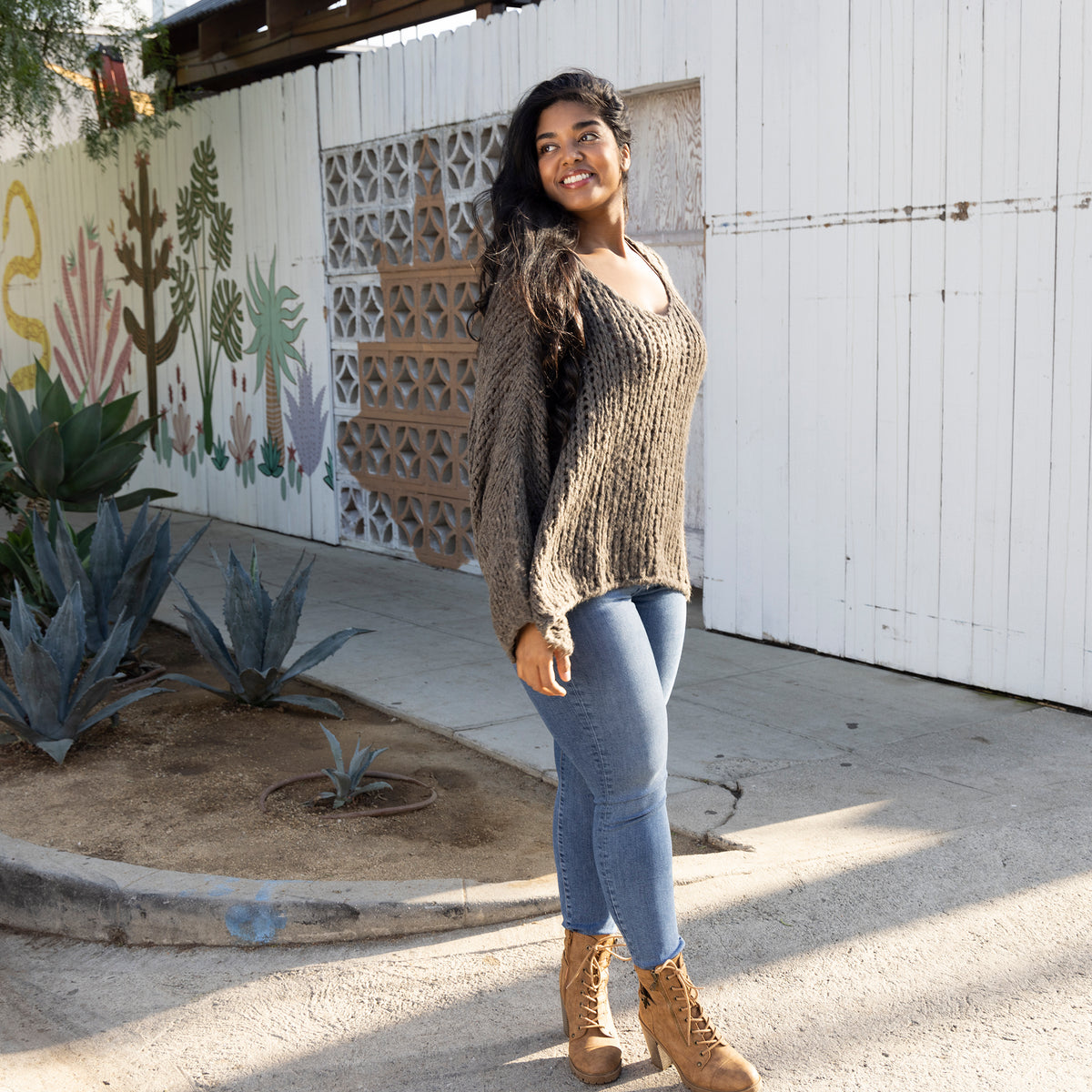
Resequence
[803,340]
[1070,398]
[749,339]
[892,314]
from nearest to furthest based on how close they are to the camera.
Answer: [1070,398]
[892,314]
[803,340]
[749,339]

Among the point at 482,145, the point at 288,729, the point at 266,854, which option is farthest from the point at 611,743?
the point at 482,145

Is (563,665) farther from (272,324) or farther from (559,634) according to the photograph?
(272,324)

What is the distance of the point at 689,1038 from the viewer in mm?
2645

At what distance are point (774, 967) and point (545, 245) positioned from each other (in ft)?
6.07

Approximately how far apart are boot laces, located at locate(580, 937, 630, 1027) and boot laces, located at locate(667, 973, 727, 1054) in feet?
0.49

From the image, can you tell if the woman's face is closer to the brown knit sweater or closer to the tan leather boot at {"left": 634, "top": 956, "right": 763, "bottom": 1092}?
the brown knit sweater

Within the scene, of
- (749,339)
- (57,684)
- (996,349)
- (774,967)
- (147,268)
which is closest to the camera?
(774,967)

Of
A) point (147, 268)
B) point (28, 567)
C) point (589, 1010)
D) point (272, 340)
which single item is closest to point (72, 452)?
point (28, 567)

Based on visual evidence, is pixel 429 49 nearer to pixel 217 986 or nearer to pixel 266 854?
pixel 266 854

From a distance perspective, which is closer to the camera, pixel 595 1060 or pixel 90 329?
pixel 595 1060

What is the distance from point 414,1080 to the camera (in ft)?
9.25

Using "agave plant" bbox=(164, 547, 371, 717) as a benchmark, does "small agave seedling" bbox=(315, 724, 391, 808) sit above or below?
below

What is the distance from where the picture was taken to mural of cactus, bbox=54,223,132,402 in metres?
12.3

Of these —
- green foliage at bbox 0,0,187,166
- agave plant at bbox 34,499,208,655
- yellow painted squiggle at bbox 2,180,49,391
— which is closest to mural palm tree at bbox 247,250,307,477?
green foliage at bbox 0,0,187,166
